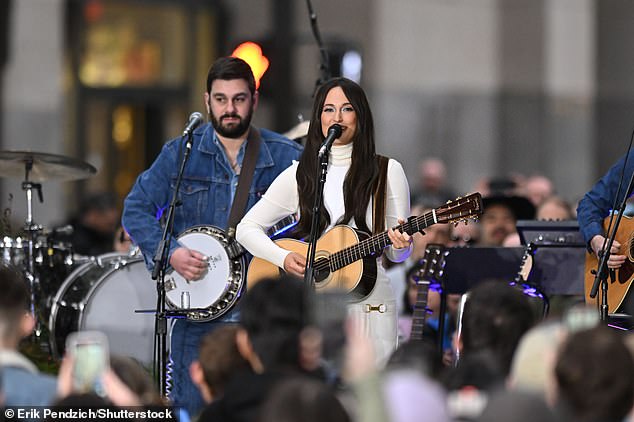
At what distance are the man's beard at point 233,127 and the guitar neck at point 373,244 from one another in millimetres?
1101

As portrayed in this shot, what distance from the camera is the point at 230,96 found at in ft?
25.1

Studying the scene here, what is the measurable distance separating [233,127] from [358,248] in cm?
122

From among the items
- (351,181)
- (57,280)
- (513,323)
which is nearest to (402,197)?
(351,181)

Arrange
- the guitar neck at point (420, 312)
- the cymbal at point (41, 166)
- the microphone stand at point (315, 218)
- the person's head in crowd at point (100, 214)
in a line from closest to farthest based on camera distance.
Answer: the microphone stand at point (315, 218) → the guitar neck at point (420, 312) → the cymbal at point (41, 166) → the person's head in crowd at point (100, 214)

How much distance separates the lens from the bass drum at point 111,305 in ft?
30.9

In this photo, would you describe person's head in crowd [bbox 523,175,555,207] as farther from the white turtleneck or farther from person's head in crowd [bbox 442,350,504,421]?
person's head in crowd [bbox 442,350,504,421]

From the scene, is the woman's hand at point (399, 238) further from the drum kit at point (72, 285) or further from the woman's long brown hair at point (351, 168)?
the drum kit at point (72, 285)

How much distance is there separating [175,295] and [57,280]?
7.62 feet

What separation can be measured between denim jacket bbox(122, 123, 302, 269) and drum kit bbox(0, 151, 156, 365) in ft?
5.41

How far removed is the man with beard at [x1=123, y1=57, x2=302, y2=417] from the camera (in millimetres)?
7586

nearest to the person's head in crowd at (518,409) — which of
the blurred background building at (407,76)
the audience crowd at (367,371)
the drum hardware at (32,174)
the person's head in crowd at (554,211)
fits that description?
the audience crowd at (367,371)

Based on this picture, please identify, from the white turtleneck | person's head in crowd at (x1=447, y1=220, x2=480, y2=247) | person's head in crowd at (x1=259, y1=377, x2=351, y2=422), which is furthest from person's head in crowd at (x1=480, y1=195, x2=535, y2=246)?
person's head in crowd at (x1=259, y1=377, x2=351, y2=422)

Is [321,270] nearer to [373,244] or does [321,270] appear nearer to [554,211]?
[373,244]

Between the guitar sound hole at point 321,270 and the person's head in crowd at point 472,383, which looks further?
the guitar sound hole at point 321,270
